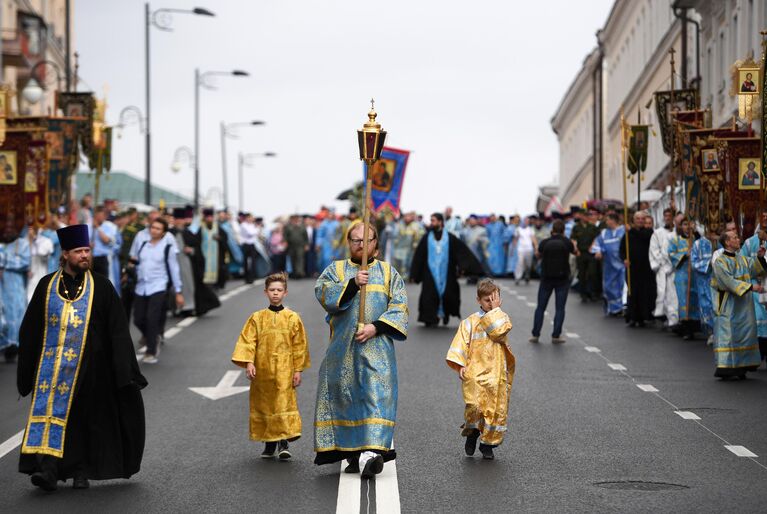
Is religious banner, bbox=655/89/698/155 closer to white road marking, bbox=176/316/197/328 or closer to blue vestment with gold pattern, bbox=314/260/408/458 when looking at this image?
white road marking, bbox=176/316/197/328

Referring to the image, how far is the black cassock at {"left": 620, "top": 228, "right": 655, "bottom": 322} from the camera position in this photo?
24891 mm

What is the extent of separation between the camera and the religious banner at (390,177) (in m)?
31.2

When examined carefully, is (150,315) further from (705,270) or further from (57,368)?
(57,368)

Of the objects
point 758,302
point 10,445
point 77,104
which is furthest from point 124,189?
point 10,445

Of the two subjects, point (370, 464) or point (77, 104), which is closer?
point (370, 464)

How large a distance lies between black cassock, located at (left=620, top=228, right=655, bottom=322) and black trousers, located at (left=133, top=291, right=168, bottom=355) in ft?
27.4

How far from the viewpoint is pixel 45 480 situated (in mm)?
9977

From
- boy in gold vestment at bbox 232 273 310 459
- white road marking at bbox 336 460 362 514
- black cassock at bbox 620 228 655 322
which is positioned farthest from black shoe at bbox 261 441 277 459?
black cassock at bbox 620 228 655 322

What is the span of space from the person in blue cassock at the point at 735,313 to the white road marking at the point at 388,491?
6.64 metres

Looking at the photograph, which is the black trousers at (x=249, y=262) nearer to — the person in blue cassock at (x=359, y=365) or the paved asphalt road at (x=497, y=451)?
the paved asphalt road at (x=497, y=451)

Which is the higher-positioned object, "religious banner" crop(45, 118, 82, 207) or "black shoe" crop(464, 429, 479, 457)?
"religious banner" crop(45, 118, 82, 207)

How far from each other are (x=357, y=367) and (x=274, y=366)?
0.98 meters

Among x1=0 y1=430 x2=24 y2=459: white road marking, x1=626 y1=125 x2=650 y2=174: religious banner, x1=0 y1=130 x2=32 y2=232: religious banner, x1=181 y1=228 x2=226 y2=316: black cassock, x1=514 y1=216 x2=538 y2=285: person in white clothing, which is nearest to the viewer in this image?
x1=0 y1=430 x2=24 y2=459: white road marking

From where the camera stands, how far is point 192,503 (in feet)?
31.4
